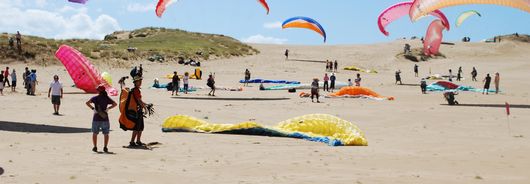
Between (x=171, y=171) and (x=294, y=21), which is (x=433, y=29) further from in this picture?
(x=171, y=171)

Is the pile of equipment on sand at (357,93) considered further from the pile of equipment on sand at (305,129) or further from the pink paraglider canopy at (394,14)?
the pile of equipment on sand at (305,129)

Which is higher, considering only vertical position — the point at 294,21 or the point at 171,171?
the point at 294,21

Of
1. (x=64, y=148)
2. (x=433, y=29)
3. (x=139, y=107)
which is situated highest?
(x=433, y=29)

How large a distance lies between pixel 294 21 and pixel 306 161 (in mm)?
26672

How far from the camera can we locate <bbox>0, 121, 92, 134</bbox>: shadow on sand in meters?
15.0

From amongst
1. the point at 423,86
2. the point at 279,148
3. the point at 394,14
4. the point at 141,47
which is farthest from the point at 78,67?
the point at 141,47

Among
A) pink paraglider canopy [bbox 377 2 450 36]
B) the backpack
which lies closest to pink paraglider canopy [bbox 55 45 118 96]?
pink paraglider canopy [bbox 377 2 450 36]

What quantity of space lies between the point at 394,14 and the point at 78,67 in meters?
13.9

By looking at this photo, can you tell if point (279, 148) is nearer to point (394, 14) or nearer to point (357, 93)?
point (357, 93)

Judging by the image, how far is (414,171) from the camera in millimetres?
10039

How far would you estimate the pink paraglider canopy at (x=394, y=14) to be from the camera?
3014 centimetres

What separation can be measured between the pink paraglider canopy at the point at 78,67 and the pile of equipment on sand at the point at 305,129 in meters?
11.9

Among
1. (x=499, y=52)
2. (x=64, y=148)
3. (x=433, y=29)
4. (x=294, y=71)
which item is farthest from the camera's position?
(x=499, y=52)

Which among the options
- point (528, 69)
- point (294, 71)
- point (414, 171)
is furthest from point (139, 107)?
point (528, 69)
